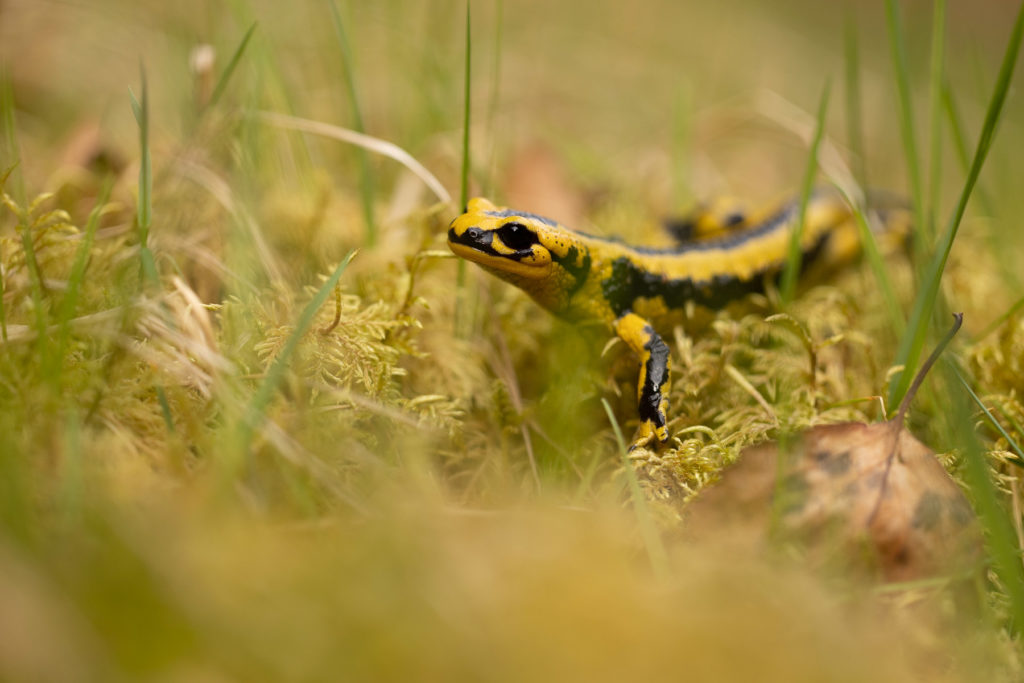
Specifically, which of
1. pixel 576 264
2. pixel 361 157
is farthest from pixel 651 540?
pixel 361 157

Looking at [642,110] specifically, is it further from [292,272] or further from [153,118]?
[292,272]

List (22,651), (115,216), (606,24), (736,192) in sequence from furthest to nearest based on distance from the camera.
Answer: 1. (606,24)
2. (736,192)
3. (115,216)
4. (22,651)

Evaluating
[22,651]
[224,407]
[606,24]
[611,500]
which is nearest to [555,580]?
[611,500]

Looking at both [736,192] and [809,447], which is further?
[736,192]

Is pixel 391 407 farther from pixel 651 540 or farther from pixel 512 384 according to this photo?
pixel 651 540

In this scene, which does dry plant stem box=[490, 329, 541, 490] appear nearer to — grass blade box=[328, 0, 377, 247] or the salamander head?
the salamander head

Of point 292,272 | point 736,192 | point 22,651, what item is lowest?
point 736,192

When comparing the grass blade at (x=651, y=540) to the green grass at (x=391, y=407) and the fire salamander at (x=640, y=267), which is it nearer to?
the green grass at (x=391, y=407)

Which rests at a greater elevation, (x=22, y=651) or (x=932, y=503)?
(x=22, y=651)
